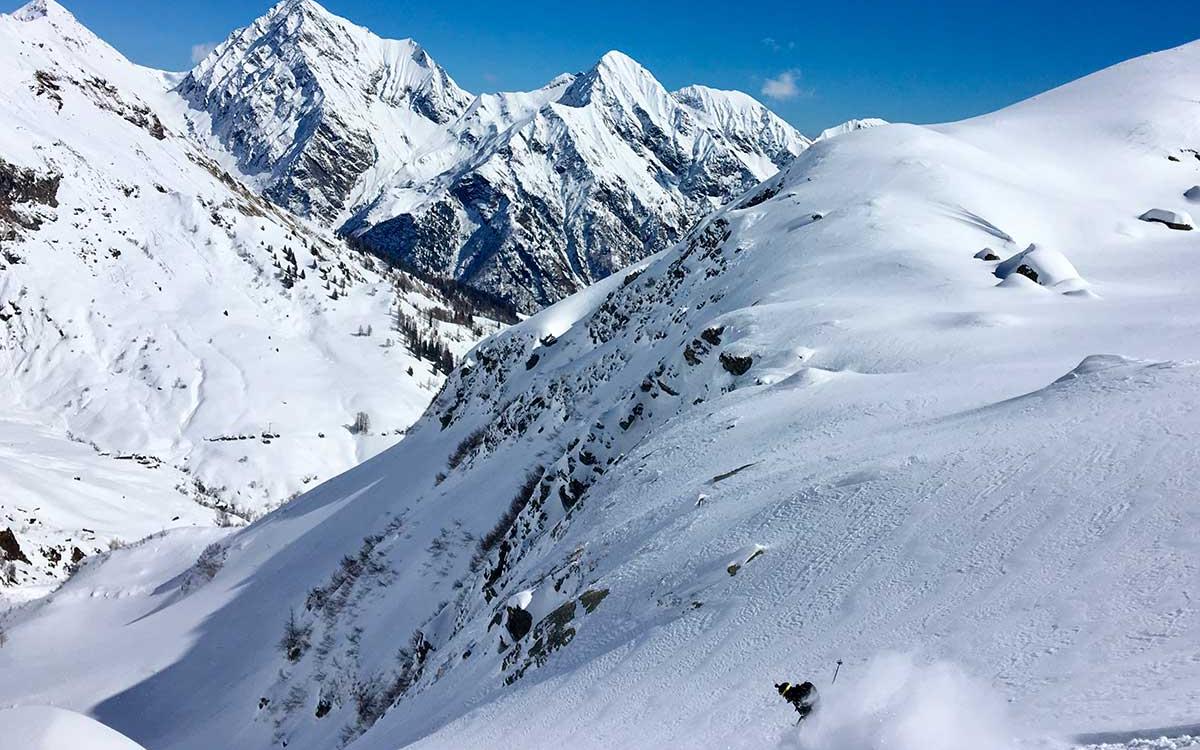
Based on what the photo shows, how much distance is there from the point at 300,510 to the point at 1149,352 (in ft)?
119

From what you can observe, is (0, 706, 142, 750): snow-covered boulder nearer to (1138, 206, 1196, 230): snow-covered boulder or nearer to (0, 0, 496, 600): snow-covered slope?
(1138, 206, 1196, 230): snow-covered boulder

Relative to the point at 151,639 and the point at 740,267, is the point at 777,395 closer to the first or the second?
the point at 740,267

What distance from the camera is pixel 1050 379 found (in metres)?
13.2

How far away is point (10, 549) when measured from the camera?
157 ft

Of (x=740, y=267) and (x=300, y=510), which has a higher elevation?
(x=740, y=267)

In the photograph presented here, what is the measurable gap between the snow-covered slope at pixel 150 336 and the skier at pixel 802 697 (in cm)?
5556

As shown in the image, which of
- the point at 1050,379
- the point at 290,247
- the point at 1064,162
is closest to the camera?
the point at 1050,379

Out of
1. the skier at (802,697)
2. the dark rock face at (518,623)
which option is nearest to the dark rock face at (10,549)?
the dark rock face at (518,623)

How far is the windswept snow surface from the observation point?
6.46 metres

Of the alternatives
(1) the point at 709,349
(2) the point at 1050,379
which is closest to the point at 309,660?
(1) the point at 709,349

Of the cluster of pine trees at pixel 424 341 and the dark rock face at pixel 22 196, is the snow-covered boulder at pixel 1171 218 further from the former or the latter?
the dark rock face at pixel 22 196

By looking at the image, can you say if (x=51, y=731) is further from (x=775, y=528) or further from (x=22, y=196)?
(x=22, y=196)

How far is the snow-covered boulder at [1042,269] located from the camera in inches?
893

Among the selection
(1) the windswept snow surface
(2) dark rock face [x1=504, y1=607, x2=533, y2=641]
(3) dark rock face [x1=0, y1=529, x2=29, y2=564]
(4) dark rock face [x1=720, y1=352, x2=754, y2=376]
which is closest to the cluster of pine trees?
(3) dark rock face [x1=0, y1=529, x2=29, y2=564]
